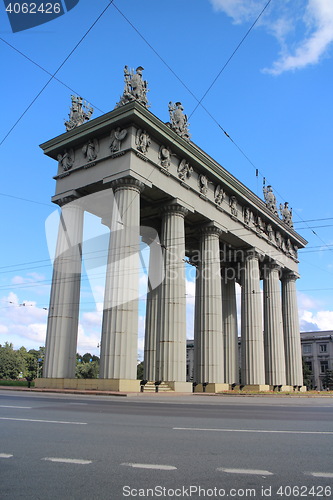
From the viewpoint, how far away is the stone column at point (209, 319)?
34719mm

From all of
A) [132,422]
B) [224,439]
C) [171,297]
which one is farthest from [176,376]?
[224,439]

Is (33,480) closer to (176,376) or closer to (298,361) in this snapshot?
(176,376)

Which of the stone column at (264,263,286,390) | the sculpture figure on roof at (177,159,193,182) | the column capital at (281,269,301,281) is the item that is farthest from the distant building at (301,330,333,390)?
the sculpture figure on roof at (177,159,193,182)

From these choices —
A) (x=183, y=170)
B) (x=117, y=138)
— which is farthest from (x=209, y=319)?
(x=117, y=138)

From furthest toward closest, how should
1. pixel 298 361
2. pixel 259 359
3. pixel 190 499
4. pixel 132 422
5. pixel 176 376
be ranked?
1. pixel 298 361
2. pixel 259 359
3. pixel 176 376
4. pixel 132 422
5. pixel 190 499

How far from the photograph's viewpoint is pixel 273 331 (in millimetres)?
46781

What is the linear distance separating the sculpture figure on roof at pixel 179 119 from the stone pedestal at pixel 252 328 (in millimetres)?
14259

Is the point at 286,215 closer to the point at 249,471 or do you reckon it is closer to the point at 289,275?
the point at 289,275

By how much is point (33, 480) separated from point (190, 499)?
1817 millimetres

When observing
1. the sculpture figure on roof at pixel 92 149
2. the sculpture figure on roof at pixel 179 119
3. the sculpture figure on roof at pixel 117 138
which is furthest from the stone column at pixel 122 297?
the sculpture figure on roof at pixel 179 119

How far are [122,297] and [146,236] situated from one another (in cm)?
1338

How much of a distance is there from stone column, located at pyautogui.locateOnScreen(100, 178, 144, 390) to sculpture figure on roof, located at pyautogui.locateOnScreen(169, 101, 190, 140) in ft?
27.1

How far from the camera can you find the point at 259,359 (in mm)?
41969

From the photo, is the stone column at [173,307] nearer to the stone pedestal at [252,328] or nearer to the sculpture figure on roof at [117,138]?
the sculpture figure on roof at [117,138]
